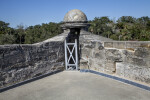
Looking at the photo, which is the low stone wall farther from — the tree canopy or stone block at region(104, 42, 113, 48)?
the tree canopy

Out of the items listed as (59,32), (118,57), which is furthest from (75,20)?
(59,32)

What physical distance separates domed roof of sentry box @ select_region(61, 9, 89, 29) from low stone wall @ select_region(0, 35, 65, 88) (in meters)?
0.69

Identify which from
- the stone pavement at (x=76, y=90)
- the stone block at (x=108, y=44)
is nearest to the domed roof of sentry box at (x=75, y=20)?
the stone block at (x=108, y=44)

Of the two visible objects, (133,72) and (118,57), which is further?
(118,57)

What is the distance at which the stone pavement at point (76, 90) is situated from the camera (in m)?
3.31

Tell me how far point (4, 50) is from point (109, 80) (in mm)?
2961

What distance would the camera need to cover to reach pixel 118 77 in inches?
172

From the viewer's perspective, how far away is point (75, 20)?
536 cm

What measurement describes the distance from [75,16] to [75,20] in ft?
0.58

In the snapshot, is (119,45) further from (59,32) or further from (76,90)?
(59,32)

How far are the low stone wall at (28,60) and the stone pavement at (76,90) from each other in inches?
12.4

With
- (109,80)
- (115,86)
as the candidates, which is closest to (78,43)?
(109,80)

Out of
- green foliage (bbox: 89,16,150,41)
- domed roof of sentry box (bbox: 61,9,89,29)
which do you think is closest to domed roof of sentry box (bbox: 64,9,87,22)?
domed roof of sentry box (bbox: 61,9,89,29)

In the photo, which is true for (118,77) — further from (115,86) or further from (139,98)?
(139,98)
